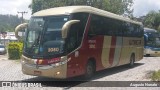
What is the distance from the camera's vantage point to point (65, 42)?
472 inches

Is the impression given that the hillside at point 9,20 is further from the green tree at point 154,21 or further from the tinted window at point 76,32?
the tinted window at point 76,32

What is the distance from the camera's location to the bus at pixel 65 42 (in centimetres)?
1204

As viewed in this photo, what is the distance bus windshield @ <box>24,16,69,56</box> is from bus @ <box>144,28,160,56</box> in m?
23.2

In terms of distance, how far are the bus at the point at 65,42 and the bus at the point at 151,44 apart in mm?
19504

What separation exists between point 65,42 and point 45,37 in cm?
92

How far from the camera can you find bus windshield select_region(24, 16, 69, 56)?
475 inches

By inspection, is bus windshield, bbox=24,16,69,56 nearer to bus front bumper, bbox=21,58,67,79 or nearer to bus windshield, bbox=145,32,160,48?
bus front bumper, bbox=21,58,67,79

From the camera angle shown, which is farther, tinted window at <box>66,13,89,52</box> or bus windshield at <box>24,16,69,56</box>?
tinted window at <box>66,13,89,52</box>

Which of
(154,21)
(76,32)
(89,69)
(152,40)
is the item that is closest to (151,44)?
(152,40)

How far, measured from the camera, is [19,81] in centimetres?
1334

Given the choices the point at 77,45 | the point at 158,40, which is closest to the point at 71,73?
the point at 77,45

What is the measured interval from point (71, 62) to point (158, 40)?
25.2m

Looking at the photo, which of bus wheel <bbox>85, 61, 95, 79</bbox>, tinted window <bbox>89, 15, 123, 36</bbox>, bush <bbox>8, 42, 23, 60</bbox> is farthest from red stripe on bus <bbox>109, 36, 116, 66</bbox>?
bush <bbox>8, 42, 23, 60</bbox>

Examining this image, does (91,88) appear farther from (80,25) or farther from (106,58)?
(106,58)
